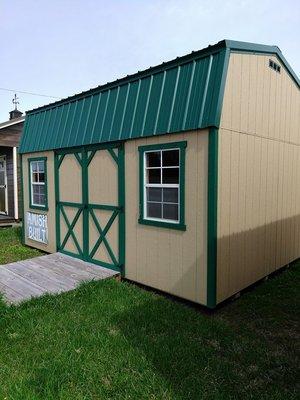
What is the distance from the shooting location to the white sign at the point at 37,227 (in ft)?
29.3

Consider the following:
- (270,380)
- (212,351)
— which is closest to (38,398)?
(212,351)

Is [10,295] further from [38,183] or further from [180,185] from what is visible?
[38,183]

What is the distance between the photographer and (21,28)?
12125 mm

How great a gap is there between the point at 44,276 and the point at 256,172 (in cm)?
474

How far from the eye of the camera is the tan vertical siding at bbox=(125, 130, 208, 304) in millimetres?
5055

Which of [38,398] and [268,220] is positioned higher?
[268,220]

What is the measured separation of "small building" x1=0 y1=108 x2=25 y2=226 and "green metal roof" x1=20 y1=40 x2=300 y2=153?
6.15 m

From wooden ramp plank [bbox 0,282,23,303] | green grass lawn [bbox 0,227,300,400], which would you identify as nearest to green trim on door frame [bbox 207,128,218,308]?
green grass lawn [bbox 0,227,300,400]

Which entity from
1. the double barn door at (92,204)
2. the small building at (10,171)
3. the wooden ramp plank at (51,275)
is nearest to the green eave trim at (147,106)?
the double barn door at (92,204)

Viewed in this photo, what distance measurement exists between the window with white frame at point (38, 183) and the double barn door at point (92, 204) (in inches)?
31.5

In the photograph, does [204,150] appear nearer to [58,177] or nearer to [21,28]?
[58,177]

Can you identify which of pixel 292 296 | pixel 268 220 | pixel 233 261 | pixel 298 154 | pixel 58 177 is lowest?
pixel 292 296

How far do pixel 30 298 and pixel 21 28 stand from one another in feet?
36.1

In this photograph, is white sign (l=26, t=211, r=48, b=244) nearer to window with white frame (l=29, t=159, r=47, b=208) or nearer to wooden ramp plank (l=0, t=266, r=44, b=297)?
window with white frame (l=29, t=159, r=47, b=208)
